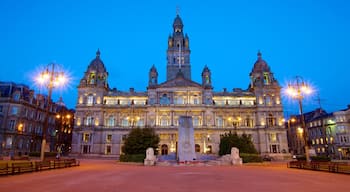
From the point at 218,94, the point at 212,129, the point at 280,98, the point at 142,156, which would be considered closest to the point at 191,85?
the point at 218,94

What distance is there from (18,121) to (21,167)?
43.1 meters

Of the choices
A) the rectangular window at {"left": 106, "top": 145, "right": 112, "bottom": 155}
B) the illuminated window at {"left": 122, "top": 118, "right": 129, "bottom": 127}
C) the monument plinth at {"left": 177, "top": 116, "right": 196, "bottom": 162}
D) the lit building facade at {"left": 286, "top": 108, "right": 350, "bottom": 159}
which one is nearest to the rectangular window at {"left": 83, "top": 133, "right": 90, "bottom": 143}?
the rectangular window at {"left": 106, "top": 145, "right": 112, "bottom": 155}

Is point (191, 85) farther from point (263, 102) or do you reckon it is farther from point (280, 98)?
point (280, 98)

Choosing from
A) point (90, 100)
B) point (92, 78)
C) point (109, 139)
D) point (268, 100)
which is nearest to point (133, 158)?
point (109, 139)

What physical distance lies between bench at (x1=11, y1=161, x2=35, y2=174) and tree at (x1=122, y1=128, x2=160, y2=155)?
18.1m

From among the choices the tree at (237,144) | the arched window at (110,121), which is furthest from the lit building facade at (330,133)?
the arched window at (110,121)

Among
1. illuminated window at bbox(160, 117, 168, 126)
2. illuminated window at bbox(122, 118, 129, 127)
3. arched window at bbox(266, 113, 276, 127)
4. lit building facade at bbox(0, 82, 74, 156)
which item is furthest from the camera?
illuminated window at bbox(122, 118, 129, 127)

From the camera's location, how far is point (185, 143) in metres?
34.5

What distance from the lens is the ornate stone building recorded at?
61.0 m

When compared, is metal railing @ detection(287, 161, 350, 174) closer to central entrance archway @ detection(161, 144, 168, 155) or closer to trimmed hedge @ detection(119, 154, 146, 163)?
trimmed hedge @ detection(119, 154, 146, 163)

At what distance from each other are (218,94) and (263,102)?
12749 millimetres

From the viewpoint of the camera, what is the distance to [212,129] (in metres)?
61.8

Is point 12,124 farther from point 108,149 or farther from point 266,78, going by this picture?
point 266,78

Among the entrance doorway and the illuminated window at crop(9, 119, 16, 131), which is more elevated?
the illuminated window at crop(9, 119, 16, 131)
